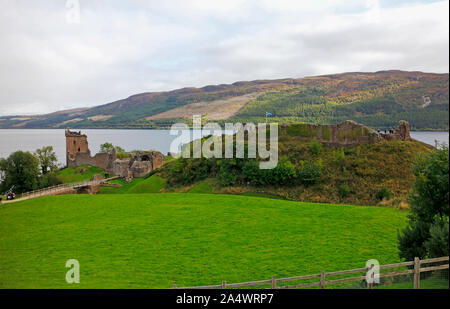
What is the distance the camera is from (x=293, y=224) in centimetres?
1845

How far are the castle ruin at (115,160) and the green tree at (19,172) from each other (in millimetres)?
13210

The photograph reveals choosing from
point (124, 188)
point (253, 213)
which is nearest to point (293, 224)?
point (253, 213)

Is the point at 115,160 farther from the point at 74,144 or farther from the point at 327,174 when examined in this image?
the point at 327,174

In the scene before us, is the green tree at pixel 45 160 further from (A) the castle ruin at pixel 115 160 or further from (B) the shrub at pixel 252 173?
(B) the shrub at pixel 252 173

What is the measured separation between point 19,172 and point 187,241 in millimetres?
41387

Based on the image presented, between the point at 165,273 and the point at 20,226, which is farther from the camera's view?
the point at 20,226

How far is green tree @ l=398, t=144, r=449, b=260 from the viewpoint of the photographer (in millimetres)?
9297

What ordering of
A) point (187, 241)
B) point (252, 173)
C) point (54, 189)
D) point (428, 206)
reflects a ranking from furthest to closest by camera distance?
point (54, 189) → point (252, 173) → point (187, 241) → point (428, 206)

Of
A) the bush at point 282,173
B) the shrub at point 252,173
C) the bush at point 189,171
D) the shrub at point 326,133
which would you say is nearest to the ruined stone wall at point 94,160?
the bush at point 189,171

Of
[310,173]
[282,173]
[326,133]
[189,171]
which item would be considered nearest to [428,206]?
[310,173]

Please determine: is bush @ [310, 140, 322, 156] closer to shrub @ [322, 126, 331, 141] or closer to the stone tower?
shrub @ [322, 126, 331, 141]

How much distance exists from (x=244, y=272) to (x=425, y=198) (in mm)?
6870

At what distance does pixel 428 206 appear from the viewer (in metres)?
9.86
